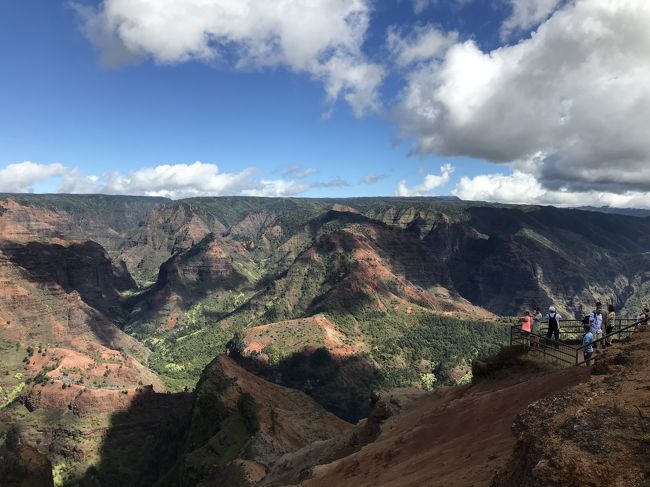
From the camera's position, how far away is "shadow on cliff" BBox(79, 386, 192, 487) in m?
82.6

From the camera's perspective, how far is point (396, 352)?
490ft

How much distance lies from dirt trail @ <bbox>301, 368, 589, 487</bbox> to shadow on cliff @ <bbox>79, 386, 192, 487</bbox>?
196 feet

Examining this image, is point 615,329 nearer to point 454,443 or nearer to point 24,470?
point 454,443

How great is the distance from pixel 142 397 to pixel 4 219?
135 metres

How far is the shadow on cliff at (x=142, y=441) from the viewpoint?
8262cm

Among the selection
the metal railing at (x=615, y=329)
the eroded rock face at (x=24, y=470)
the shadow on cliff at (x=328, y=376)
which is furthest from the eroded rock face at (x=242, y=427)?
the shadow on cliff at (x=328, y=376)

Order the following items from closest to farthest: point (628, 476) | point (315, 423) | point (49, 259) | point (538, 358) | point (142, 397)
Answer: point (628, 476) → point (538, 358) → point (315, 423) → point (142, 397) → point (49, 259)

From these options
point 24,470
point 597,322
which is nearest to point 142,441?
point 24,470

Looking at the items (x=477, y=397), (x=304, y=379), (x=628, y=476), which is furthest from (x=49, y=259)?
(x=628, y=476)

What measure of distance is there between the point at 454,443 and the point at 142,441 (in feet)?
290

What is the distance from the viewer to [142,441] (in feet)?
307

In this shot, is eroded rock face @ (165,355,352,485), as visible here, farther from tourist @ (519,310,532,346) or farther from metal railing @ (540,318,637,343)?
metal railing @ (540,318,637,343)

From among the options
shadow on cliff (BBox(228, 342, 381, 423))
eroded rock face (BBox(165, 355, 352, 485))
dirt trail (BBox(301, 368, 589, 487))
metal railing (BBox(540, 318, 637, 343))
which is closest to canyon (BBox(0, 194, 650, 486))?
dirt trail (BBox(301, 368, 589, 487))

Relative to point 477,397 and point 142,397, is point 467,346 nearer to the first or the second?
point 142,397
